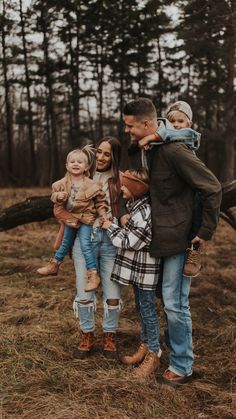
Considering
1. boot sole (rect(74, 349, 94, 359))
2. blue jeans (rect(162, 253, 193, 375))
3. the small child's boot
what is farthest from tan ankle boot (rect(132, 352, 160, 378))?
the small child's boot

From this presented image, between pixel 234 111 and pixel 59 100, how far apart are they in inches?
442

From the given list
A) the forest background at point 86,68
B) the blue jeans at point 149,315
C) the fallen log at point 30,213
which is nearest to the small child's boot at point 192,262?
the blue jeans at point 149,315

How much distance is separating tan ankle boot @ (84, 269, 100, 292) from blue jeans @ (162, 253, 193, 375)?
61cm

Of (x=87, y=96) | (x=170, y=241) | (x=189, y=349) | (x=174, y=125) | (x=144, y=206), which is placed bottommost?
(x=189, y=349)

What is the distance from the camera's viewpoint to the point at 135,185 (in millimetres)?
3475

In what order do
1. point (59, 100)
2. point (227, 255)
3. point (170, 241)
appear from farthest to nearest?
point (59, 100) → point (227, 255) → point (170, 241)

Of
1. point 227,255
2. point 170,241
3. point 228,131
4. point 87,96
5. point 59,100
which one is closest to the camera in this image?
point 170,241

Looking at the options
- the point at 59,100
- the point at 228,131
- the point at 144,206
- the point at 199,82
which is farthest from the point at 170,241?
the point at 199,82

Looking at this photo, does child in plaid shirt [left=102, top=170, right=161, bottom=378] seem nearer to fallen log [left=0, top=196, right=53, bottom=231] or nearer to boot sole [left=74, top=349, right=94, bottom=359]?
boot sole [left=74, top=349, right=94, bottom=359]

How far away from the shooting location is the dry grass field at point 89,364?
10.4 feet

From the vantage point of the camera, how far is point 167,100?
28.6 m

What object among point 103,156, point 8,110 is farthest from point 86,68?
point 103,156

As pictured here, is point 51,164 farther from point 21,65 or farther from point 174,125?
point 174,125

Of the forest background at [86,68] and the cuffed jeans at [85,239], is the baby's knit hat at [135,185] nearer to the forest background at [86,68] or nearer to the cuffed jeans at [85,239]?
the cuffed jeans at [85,239]
